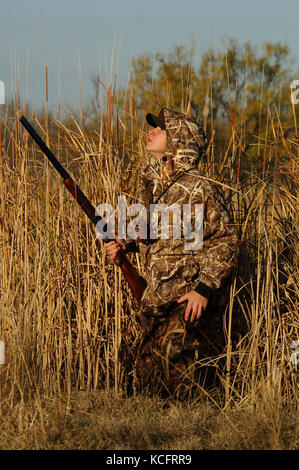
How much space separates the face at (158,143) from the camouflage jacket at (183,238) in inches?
2.1

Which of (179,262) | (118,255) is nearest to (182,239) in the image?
(179,262)

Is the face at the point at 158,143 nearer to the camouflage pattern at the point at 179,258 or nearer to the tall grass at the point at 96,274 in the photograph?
the camouflage pattern at the point at 179,258

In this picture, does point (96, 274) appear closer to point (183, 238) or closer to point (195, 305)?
point (183, 238)

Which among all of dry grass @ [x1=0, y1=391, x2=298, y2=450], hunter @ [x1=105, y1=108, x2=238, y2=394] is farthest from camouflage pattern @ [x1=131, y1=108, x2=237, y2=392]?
dry grass @ [x1=0, y1=391, x2=298, y2=450]

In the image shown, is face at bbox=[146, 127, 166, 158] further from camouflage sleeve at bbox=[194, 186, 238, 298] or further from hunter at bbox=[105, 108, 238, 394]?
camouflage sleeve at bbox=[194, 186, 238, 298]

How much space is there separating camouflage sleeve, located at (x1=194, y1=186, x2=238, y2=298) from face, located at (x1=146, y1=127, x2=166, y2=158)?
0.39 metres

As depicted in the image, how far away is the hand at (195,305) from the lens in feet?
11.2

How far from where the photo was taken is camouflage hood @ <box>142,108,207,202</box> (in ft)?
11.8

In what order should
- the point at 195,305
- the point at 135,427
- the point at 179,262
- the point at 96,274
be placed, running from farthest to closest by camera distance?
1. the point at 96,274
2. the point at 179,262
3. the point at 195,305
4. the point at 135,427

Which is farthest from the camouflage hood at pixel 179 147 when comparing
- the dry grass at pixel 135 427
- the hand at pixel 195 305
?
the dry grass at pixel 135 427

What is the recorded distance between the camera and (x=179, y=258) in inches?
141

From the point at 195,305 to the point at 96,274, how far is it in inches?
29.9
